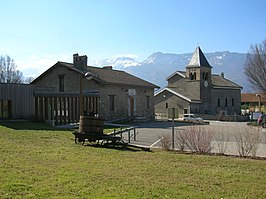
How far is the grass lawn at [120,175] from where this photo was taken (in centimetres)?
776

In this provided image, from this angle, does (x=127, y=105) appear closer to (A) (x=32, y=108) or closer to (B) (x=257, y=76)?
(A) (x=32, y=108)

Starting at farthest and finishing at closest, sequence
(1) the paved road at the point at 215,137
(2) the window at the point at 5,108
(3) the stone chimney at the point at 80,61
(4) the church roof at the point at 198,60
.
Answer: (4) the church roof at the point at 198,60, (3) the stone chimney at the point at 80,61, (2) the window at the point at 5,108, (1) the paved road at the point at 215,137

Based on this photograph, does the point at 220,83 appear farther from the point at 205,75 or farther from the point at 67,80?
the point at 67,80

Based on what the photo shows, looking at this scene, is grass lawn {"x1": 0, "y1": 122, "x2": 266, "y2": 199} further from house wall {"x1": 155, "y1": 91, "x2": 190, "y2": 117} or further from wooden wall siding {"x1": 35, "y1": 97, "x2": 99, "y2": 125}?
house wall {"x1": 155, "y1": 91, "x2": 190, "y2": 117}

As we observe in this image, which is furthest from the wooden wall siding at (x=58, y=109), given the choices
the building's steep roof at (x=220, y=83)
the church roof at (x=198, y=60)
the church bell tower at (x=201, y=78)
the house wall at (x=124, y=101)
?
the building's steep roof at (x=220, y=83)

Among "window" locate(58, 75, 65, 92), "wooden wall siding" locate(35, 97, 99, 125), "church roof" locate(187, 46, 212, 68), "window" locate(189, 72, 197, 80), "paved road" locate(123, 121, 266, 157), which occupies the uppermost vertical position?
"church roof" locate(187, 46, 212, 68)

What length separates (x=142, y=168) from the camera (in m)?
10.7

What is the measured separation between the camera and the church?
60.0 meters

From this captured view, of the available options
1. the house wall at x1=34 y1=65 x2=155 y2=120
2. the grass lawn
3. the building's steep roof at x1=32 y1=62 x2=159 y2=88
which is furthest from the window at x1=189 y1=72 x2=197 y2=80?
the grass lawn

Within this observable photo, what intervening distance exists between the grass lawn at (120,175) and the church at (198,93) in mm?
46352

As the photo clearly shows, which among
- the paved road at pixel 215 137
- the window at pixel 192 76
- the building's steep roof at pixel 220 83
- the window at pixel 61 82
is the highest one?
the window at pixel 192 76

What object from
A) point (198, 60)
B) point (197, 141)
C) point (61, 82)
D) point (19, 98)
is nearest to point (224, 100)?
point (198, 60)

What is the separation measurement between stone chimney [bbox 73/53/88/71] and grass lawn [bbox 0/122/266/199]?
2486 centimetres

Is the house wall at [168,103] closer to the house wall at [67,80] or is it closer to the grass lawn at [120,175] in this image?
the house wall at [67,80]
